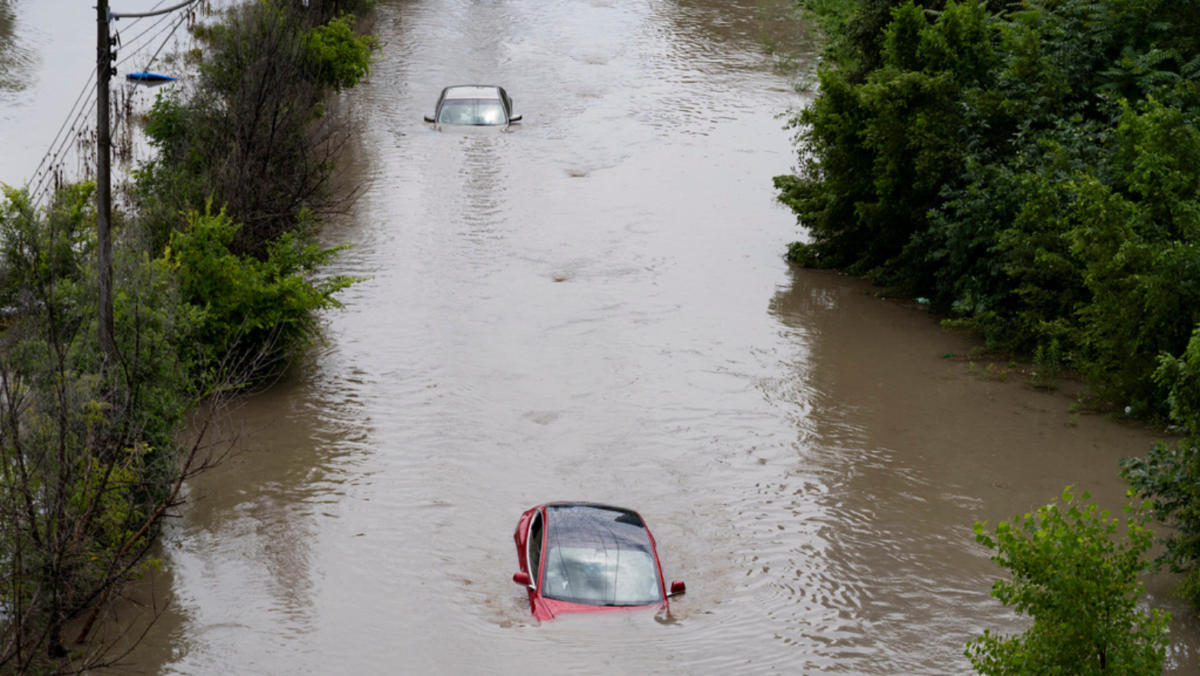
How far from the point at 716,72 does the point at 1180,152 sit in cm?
2122

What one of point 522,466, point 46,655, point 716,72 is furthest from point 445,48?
point 46,655

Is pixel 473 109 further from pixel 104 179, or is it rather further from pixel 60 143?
pixel 104 179

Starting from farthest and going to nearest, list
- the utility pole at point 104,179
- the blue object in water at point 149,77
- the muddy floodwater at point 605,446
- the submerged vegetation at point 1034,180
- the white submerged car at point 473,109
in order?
the blue object in water at point 149,77 → the white submerged car at point 473,109 → the submerged vegetation at point 1034,180 → the muddy floodwater at point 605,446 → the utility pole at point 104,179

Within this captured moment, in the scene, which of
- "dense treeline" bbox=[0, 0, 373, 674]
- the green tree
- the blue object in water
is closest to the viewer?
the green tree

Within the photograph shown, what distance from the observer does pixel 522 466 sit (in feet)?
49.0

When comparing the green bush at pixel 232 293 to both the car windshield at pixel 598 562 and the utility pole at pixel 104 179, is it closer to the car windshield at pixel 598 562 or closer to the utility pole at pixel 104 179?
the utility pole at pixel 104 179

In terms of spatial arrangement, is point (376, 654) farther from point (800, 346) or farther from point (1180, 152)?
point (1180, 152)

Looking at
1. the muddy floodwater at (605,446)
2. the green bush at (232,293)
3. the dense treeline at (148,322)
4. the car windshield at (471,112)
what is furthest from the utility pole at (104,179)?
the car windshield at (471,112)

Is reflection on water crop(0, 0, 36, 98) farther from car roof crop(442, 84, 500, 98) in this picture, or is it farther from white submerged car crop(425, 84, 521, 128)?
car roof crop(442, 84, 500, 98)

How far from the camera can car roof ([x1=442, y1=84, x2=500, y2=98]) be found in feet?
98.4

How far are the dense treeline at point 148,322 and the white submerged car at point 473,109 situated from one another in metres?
3.70

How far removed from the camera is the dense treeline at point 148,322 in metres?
8.92

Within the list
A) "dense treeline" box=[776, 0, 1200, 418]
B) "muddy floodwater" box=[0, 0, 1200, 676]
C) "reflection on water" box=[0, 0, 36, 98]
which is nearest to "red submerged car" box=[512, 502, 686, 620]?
"muddy floodwater" box=[0, 0, 1200, 676]

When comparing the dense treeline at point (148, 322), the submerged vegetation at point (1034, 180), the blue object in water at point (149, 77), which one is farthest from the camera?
the blue object in water at point (149, 77)
